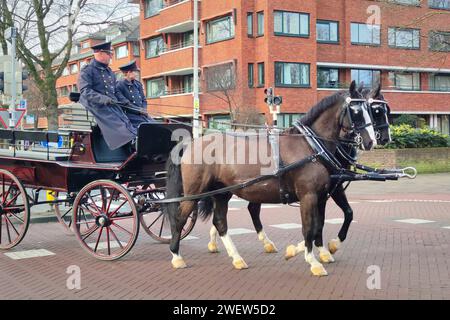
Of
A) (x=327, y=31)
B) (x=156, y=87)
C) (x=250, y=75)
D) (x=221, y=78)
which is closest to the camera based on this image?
(x=221, y=78)

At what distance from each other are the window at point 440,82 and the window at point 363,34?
6381mm

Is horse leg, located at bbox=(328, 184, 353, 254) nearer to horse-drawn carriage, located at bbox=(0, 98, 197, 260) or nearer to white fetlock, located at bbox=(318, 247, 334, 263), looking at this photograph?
white fetlock, located at bbox=(318, 247, 334, 263)

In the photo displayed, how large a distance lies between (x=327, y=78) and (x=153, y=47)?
47.8 ft

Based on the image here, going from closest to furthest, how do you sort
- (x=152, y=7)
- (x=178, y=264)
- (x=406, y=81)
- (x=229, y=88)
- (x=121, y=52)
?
(x=178, y=264) → (x=229, y=88) → (x=406, y=81) → (x=152, y=7) → (x=121, y=52)

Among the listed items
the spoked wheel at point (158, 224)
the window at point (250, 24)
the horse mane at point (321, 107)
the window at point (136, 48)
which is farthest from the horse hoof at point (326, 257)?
the window at point (136, 48)

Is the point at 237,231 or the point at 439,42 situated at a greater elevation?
the point at 439,42

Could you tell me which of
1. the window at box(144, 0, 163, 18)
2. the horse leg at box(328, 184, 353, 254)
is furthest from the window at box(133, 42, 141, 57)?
the horse leg at box(328, 184, 353, 254)

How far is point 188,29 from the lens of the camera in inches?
1563

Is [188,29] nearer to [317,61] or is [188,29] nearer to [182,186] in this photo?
[317,61]

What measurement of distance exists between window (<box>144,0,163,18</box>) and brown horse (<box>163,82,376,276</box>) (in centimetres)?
3675

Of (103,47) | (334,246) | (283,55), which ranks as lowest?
(334,246)

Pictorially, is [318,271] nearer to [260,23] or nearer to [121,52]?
[260,23]

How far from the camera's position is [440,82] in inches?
1689

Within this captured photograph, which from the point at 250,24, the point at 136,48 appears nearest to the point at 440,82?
the point at 250,24
